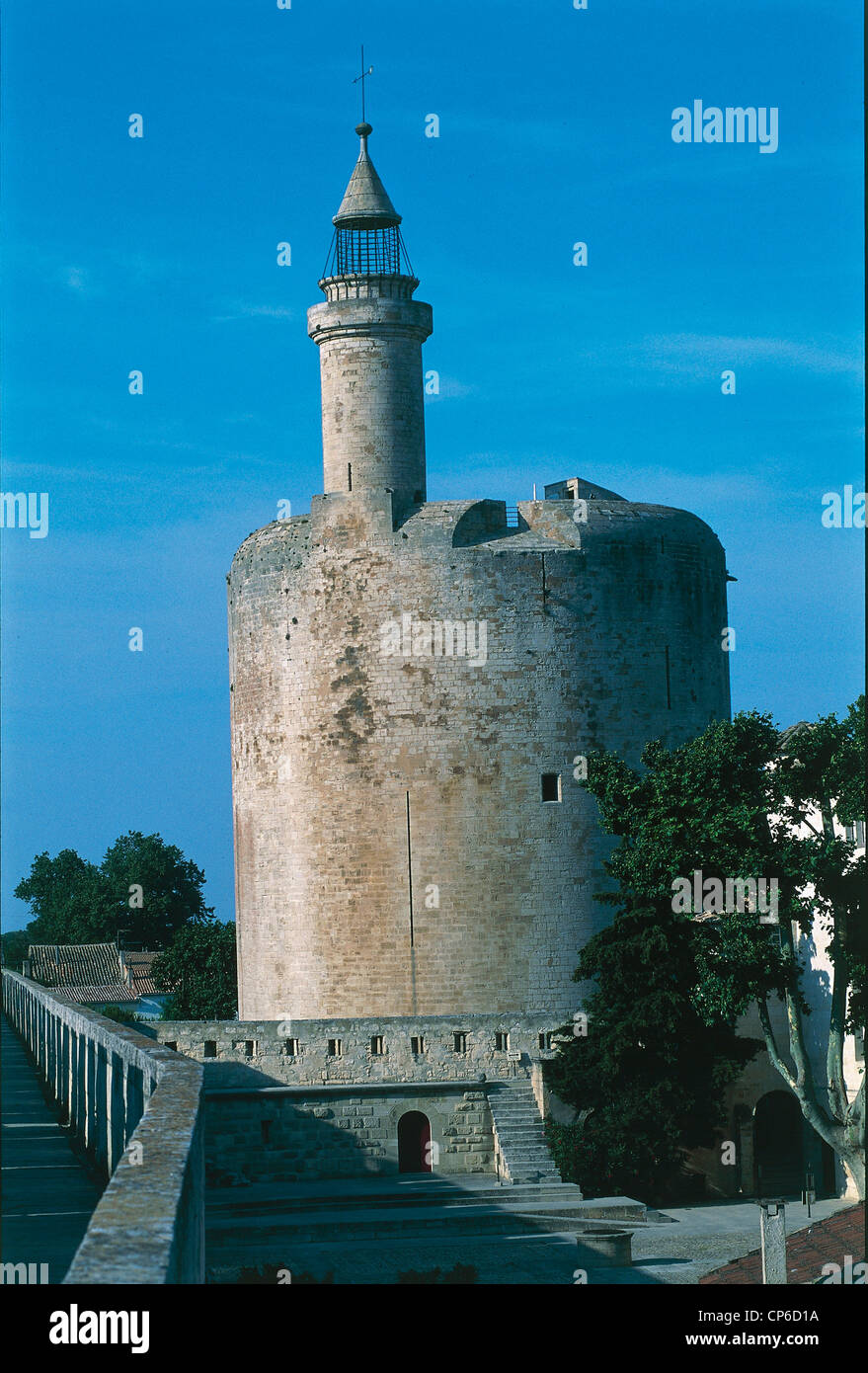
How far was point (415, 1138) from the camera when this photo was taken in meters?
29.7

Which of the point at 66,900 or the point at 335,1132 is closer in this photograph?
the point at 335,1132

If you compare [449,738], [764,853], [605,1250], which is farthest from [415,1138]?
[764,853]

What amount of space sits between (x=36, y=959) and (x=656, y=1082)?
5902cm

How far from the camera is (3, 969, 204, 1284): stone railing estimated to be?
28.2 ft

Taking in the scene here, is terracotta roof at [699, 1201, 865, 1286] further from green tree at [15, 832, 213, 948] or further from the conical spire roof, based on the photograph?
green tree at [15, 832, 213, 948]

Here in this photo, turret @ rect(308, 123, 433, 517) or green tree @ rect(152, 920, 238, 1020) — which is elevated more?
turret @ rect(308, 123, 433, 517)

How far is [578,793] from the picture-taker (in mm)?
33562

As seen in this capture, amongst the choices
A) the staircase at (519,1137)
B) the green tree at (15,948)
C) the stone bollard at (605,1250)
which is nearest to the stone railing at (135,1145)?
the stone bollard at (605,1250)

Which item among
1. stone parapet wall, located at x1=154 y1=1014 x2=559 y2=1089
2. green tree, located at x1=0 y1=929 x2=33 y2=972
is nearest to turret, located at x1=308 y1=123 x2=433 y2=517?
stone parapet wall, located at x1=154 y1=1014 x2=559 y2=1089

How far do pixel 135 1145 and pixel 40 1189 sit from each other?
7647mm

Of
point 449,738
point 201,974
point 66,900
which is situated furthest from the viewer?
point 66,900

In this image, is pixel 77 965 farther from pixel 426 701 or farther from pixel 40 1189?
pixel 40 1189

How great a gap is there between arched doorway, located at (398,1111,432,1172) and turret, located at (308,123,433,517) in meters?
11.1
